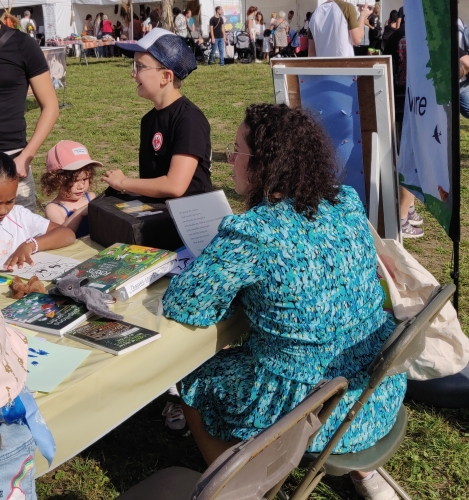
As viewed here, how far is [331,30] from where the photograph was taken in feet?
17.7

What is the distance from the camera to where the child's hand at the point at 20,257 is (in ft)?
7.21

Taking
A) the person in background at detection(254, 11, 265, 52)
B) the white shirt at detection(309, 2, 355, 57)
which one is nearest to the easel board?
the white shirt at detection(309, 2, 355, 57)

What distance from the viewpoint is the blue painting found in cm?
298

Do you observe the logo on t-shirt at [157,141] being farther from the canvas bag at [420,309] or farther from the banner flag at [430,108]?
the banner flag at [430,108]

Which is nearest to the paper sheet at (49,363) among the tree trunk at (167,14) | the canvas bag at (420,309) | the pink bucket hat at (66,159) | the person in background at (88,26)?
the canvas bag at (420,309)

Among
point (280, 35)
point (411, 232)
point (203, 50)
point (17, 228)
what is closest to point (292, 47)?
point (280, 35)

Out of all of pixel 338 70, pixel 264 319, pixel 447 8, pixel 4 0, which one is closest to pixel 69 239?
pixel 264 319

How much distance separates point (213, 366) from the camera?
77.4 inches

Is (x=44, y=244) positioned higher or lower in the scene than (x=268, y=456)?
higher

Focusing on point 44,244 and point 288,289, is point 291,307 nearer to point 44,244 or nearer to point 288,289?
point 288,289

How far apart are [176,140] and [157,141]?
5.5 inches

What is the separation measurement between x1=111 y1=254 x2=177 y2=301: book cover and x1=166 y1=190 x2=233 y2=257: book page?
0.10 metres

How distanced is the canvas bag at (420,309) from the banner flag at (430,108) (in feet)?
1.41

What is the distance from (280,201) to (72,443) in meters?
0.85
